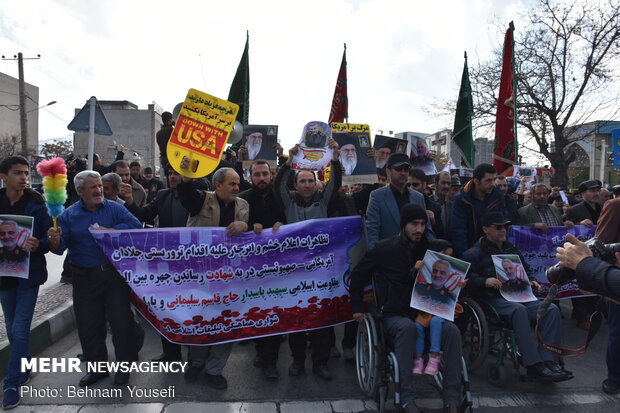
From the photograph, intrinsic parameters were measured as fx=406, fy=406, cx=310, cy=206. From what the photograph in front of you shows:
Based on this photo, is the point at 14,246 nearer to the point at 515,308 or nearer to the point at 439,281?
the point at 439,281

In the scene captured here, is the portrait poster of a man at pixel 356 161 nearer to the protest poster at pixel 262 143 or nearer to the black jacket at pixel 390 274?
the protest poster at pixel 262 143

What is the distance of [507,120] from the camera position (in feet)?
22.2

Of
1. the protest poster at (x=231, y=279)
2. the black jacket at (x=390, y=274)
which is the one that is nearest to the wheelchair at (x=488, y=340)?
the black jacket at (x=390, y=274)

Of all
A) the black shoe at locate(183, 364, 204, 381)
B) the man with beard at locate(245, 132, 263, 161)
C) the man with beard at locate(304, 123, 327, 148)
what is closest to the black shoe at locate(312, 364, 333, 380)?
the black shoe at locate(183, 364, 204, 381)

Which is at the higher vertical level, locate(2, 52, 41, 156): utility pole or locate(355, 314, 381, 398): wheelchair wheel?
locate(2, 52, 41, 156): utility pole

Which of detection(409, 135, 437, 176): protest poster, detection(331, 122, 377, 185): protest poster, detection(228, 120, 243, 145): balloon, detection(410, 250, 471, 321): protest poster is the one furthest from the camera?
detection(409, 135, 437, 176): protest poster

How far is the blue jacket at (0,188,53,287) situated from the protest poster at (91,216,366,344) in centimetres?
45

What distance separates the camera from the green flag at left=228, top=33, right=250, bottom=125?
720 centimetres

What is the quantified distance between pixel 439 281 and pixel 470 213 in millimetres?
1791

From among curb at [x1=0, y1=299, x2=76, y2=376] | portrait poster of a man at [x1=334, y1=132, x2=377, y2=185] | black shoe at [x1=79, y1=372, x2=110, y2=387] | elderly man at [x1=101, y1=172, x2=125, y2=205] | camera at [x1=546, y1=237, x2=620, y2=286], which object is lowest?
black shoe at [x1=79, y1=372, x2=110, y2=387]

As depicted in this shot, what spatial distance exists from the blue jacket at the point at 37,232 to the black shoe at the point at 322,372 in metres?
2.69

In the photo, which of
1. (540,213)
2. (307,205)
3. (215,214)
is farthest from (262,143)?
(540,213)

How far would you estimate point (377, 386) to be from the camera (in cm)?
332

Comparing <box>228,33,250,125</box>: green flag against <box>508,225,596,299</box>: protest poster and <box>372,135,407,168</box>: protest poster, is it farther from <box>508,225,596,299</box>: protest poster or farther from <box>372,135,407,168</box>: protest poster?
<box>508,225,596,299</box>: protest poster
